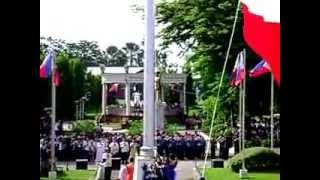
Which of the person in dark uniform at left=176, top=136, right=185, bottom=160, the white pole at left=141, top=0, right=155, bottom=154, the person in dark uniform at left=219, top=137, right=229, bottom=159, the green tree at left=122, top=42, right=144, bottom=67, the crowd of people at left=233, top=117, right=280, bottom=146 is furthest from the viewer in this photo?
the green tree at left=122, top=42, right=144, bottom=67

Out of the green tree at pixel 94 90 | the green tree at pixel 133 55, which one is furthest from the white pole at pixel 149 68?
the green tree at pixel 133 55

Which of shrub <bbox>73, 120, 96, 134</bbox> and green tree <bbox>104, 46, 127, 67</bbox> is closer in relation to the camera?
shrub <bbox>73, 120, 96, 134</bbox>

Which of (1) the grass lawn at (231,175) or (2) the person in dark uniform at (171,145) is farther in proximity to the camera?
(2) the person in dark uniform at (171,145)

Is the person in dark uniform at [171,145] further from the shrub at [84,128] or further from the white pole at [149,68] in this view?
the white pole at [149,68]

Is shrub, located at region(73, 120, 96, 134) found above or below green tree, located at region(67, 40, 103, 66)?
below

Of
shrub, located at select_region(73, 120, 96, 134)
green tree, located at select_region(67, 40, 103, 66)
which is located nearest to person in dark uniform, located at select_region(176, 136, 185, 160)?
shrub, located at select_region(73, 120, 96, 134)

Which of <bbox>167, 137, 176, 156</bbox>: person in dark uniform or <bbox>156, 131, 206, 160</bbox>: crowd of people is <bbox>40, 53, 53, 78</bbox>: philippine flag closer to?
<bbox>156, 131, 206, 160</bbox>: crowd of people

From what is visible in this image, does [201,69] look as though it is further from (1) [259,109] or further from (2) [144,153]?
(2) [144,153]

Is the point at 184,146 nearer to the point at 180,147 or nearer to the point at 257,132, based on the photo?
the point at 180,147

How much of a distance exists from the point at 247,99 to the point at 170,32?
5.62m

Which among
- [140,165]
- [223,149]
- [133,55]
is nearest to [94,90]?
[133,55]
